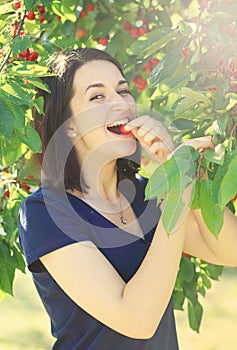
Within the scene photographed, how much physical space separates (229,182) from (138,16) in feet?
6.33

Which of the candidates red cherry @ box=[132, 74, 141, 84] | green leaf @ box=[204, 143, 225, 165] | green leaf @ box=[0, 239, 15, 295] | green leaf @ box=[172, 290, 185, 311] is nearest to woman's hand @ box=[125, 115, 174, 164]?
green leaf @ box=[204, 143, 225, 165]

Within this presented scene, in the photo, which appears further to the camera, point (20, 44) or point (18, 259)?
point (18, 259)

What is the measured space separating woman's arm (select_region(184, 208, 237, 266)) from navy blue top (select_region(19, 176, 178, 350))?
154 mm

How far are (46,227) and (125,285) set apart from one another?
0.25m

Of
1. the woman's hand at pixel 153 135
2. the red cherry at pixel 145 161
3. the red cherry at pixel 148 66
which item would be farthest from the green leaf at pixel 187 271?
the woman's hand at pixel 153 135

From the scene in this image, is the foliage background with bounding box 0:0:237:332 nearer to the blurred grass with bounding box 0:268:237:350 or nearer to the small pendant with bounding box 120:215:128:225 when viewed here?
the small pendant with bounding box 120:215:128:225

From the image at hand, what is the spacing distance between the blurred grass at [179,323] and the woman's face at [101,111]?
321 cm

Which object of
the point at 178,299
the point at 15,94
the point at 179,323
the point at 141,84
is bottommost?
the point at 179,323

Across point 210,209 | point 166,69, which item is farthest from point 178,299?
point 210,209

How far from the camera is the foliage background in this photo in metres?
1.80

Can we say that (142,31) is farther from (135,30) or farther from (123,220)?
(123,220)

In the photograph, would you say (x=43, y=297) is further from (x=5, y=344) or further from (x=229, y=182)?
(x=5, y=344)

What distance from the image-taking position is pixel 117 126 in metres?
2.21

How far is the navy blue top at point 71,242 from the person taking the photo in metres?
2.14
